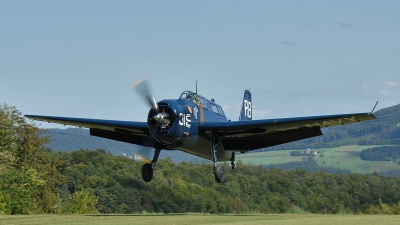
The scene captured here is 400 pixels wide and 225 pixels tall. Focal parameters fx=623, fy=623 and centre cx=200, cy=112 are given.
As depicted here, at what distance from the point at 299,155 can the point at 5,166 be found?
441 feet

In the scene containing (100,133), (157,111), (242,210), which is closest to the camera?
(157,111)

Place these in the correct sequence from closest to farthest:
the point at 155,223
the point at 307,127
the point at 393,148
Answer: the point at 155,223 → the point at 307,127 → the point at 393,148

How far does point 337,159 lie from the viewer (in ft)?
487

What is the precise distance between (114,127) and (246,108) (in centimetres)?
914

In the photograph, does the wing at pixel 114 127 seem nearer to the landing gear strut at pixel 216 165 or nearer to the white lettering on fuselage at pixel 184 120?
the white lettering on fuselage at pixel 184 120

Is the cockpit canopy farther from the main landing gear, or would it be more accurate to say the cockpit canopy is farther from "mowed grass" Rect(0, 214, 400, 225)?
"mowed grass" Rect(0, 214, 400, 225)

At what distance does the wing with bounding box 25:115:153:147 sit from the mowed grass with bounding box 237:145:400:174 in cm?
10742

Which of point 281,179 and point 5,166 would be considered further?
point 281,179

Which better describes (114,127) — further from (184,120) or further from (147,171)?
(184,120)

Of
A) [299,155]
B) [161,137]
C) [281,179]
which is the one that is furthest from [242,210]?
[299,155]

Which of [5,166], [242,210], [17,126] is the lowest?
[242,210]

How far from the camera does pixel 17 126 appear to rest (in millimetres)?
44062

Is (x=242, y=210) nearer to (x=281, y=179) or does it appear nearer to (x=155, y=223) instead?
(x=281, y=179)

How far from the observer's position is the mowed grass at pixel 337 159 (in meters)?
134
